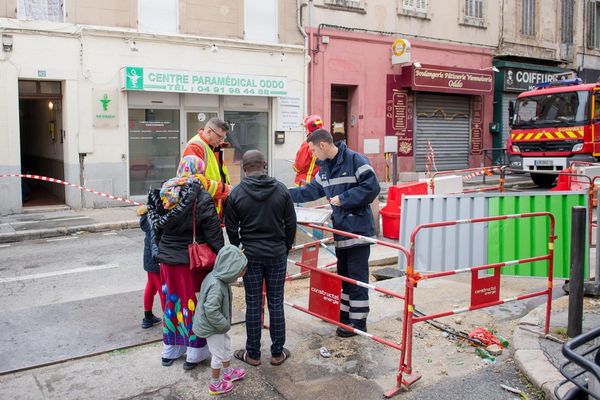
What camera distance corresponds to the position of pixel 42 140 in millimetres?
15750

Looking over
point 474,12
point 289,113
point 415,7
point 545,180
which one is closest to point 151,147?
point 289,113

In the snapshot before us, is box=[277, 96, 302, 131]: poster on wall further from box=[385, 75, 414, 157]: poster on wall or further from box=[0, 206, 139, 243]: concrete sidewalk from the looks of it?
box=[0, 206, 139, 243]: concrete sidewalk

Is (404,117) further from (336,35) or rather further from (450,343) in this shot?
(450,343)

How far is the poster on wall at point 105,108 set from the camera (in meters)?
14.0

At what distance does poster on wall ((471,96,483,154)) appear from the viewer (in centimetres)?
2211

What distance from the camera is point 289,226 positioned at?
15.8ft

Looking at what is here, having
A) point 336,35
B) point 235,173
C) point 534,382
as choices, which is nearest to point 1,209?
point 235,173

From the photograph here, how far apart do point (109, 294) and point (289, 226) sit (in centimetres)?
317

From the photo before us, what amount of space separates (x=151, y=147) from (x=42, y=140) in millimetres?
3109

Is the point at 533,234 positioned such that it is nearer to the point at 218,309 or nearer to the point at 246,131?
the point at 218,309

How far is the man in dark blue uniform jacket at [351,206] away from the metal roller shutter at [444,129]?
15417 millimetres

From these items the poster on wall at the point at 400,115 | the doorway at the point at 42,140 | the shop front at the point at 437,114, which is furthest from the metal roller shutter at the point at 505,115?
the doorway at the point at 42,140

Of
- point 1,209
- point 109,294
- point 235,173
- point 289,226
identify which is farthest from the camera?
point 235,173

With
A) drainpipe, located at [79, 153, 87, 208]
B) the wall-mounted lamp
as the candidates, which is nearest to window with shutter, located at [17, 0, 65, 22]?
the wall-mounted lamp
